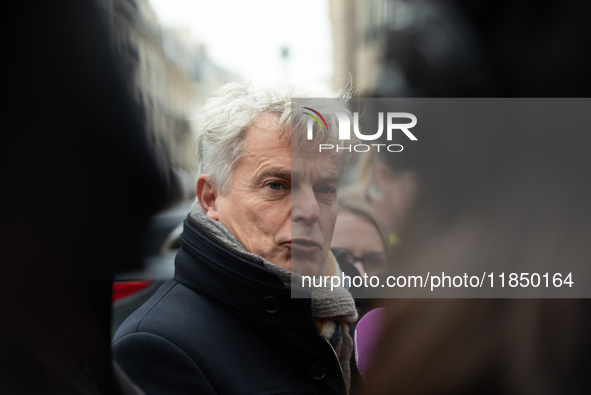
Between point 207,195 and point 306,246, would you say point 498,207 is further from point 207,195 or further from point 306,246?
point 207,195

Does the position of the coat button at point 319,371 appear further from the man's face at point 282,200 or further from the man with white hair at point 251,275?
the man's face at point 282,200

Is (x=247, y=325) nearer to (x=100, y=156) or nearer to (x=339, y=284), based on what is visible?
(x=339, y=284)

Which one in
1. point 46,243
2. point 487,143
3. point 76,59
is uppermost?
point 76,59

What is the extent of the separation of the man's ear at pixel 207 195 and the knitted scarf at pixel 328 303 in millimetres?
11

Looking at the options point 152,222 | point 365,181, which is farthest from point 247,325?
point 365,181

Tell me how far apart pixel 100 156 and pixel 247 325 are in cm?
46

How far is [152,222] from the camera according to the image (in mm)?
857

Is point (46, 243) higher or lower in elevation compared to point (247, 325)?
higher

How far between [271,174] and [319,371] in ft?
1.37

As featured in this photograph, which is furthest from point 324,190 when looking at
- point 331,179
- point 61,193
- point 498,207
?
point 61,193

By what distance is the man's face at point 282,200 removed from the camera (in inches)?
31.6

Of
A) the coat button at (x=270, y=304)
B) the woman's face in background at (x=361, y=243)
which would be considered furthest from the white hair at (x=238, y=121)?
the coat button at (x=270, y=304)

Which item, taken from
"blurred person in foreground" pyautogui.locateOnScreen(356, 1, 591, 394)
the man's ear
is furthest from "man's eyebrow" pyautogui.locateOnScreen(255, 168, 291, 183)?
"blurred person in foreground" pyautogui.locateOnScreen(356, 1, 591, 394)

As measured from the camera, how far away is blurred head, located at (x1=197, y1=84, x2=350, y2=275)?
31.7 inches
